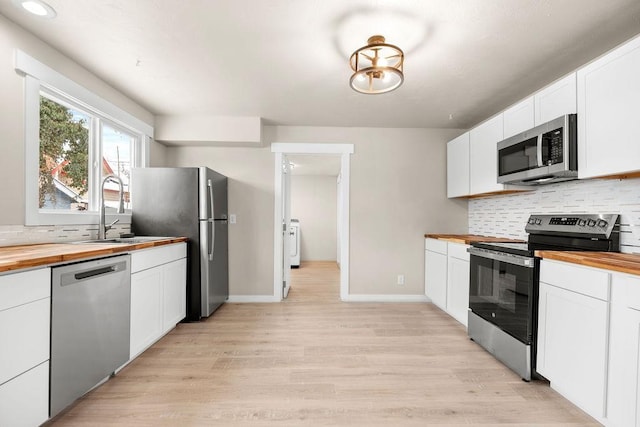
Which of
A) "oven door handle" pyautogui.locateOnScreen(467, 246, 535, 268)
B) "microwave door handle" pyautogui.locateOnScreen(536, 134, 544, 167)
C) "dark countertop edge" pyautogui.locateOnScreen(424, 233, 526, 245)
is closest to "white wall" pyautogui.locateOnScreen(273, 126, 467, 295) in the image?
"dark countertop edge" pyautogui.locateOnScreen(424, 233, 526, 245)

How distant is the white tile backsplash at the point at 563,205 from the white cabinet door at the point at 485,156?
0.34 metres

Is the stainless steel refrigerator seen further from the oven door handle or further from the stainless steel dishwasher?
the oven door handle

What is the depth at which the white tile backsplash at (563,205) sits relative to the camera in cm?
188

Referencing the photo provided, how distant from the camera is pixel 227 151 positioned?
3.79 metres

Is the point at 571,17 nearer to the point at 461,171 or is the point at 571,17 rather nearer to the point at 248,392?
the point at 461,171

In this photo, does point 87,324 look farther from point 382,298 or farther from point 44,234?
point 382,298

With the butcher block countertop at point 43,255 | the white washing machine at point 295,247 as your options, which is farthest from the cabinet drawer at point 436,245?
the white washing machine at point 295,247

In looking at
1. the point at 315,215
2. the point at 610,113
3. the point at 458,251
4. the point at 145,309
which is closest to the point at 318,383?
the point at 145,309

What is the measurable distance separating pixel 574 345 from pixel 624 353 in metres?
0.28

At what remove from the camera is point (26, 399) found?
1.33m

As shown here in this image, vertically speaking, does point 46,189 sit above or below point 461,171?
below

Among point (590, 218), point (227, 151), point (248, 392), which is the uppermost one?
point (227, 151)

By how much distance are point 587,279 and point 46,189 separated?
11.7ft

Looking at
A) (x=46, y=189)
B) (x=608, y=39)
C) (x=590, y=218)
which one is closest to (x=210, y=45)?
(x=46, y=189)
